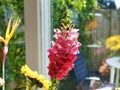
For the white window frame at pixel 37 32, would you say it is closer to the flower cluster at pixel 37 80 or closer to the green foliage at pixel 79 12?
the green foliage at pixel 79 12

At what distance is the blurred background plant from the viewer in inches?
59.9

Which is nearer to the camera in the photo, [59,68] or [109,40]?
[59,68]

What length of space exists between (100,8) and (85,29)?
0.15m

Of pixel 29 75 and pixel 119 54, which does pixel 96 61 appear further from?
pixel 29 75

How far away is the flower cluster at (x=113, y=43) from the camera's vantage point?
4.74ft

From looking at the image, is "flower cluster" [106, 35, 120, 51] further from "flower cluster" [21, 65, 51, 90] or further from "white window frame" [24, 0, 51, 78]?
"flower cluster" [21, 65, 51, 90]

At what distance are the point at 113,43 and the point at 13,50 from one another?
65 cm

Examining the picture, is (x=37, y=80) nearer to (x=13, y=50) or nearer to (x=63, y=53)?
(x=63, y=53)

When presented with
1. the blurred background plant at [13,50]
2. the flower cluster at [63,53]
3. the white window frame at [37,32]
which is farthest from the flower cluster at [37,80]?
the blurred background plant at [13,50]

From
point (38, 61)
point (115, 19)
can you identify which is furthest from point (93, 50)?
point (38, 61)

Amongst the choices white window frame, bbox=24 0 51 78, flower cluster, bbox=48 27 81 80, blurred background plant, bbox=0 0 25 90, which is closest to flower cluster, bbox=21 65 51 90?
flower cluster, bbox=48 27 81 80

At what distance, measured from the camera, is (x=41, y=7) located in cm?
137

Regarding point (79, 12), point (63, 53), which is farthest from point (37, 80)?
point (79, 12)

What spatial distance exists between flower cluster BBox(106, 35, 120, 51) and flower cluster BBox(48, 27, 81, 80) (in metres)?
0.59
